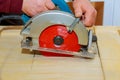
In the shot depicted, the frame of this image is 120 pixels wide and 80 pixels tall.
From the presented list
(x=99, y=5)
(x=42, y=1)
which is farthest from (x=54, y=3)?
(x=99, y=5)

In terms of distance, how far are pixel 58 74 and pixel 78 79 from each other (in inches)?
2.2

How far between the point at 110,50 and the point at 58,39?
0.17 m

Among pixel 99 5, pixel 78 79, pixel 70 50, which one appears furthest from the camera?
pixel 99 5

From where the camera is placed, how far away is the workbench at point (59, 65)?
64 centimetres

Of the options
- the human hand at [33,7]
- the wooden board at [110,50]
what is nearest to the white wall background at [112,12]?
the wooden board at [110,50]

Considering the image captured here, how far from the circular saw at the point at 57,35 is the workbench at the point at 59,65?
29 mm

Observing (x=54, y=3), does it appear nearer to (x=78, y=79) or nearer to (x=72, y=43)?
(x=72, y=43)

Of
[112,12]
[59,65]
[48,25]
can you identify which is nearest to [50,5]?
[48,25]

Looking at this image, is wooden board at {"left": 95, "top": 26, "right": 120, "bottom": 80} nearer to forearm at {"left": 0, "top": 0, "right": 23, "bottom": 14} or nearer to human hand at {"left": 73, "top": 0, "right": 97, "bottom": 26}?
human hand at {"left": 73, "top": 0, "right": 97, "bottom": 26}

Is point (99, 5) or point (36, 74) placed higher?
point (99, 5)

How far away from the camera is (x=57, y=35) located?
719 millimetres

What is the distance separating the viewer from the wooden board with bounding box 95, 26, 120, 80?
649 mm

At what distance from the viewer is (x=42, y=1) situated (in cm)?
82

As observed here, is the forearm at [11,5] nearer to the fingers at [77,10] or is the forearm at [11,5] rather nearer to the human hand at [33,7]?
the human hand at [33,7]
